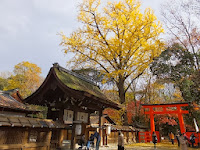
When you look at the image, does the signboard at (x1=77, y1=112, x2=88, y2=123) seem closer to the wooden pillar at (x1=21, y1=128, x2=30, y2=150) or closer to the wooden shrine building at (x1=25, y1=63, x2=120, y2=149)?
the wooden shrine building at (x1=25, y1=63, x2=120, y2=149)

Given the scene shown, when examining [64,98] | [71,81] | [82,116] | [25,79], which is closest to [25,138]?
[64,98]

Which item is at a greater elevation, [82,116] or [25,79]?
[25,79]

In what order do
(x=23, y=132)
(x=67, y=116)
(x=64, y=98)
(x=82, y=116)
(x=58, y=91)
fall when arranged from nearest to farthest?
(x=23, y=132)
(x=64, y=98)
(x=58, y=91)
(x=67, y=116)
(x=82, y=116)

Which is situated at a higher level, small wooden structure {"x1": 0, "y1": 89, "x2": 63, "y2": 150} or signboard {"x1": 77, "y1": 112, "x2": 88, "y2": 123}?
signboard {"x1": 77, "y1": 112, "x2": 88, "y2": 123}

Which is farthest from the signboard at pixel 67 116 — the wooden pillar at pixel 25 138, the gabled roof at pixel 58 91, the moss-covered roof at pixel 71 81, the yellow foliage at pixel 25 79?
the yellow foliage at pixel 25 79

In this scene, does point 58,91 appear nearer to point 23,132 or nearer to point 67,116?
point 67,116

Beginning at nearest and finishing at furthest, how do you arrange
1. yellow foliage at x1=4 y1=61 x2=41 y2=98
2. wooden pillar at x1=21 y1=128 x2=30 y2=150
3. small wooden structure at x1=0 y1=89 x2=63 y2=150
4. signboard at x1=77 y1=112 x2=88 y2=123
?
small wooden structure at x1=0 y1=89 x2=63 y2=150 < wooden pillar at x1=21 y1=128 x2=30 y2=150 < signboard at x1=77 y1=112 x2=88 y2=123 < yellow foliage at x1=4 y1=61 x2=41 y2=98

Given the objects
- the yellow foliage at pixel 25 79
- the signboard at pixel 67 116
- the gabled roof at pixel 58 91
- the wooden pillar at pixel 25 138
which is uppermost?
the yellow foliage at pixel 25 79

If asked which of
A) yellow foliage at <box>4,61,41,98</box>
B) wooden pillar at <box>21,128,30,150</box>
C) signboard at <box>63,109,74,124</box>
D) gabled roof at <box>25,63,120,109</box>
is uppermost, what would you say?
yellow foliage at <box>4,61,41,98</box>

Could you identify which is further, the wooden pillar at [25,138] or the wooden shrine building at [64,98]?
the wooden shrine building at [64,98]

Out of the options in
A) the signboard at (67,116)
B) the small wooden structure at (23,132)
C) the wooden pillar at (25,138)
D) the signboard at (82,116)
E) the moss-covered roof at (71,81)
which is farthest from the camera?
the signboard at (82,116)

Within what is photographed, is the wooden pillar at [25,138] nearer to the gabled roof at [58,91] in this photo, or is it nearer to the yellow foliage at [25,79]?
the gabled roof at [58,91]

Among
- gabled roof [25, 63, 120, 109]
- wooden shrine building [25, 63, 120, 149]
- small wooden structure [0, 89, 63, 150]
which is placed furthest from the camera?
wooden shrine building [25, 63, 120, 149]

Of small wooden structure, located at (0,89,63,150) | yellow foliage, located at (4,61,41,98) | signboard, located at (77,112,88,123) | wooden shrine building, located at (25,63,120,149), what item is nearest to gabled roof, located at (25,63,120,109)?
wooden shrine building, located at (25,63,120,149)
